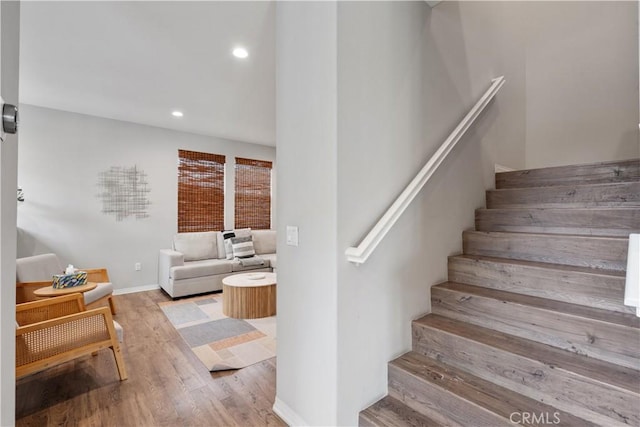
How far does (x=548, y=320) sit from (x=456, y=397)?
630 mm

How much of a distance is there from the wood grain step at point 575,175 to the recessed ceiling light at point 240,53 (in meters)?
2.59

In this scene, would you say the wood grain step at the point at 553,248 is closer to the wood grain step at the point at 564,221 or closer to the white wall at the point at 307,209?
the wood grain step at the point at 564,221

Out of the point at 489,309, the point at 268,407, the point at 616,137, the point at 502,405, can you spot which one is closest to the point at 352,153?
the point at 489,309

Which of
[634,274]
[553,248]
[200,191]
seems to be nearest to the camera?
[634,274]

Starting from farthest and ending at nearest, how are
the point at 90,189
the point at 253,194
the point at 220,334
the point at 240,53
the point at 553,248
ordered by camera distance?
the point at 253,194 → the point at 90,189 → the point at 220,334 → the point at 240,53 → the point at 553,248

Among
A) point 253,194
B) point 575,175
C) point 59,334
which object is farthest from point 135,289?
point 575,175

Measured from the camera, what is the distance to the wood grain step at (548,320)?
1.29 m

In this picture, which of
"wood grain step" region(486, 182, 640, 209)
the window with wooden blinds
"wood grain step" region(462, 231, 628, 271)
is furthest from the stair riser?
the window with wooden blinds

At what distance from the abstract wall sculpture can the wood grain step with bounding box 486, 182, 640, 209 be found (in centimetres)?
479

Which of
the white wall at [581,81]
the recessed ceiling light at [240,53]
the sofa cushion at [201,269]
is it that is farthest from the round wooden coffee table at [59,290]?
the white wall at [581,81]

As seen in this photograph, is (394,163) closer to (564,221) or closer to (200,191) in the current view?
(564,221)

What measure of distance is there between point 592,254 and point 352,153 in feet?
5.08

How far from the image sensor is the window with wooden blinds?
5.64 m

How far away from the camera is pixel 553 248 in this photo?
5.99 feet
